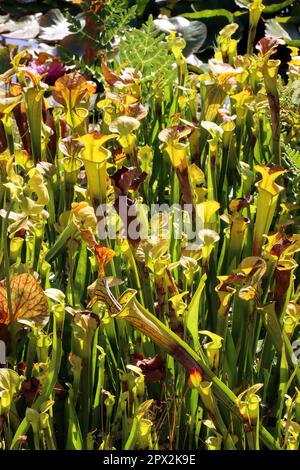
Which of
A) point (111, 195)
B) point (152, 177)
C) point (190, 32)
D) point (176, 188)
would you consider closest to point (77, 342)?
point (111, 195)

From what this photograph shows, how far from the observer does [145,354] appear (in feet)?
3.53

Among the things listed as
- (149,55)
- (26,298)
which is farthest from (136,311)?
(149,55)

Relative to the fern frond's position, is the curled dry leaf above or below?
below

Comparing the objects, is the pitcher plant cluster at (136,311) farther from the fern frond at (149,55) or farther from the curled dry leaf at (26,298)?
the fern frond at (149,55)

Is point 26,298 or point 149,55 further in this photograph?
point 149,55

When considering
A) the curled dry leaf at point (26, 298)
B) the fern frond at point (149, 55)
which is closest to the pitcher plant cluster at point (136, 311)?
the curled dry leaf at point (26, 298)

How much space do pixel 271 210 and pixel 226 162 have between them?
35 cm

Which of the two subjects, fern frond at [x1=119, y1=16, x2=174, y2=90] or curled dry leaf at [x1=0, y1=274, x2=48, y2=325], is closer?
curled dry leaf at [x1=0, y1=274, x2=48, y2=325]

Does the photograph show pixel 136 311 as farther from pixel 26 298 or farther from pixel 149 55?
pixel 149 55

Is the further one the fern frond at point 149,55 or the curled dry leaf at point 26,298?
the fern frond at point 149,55

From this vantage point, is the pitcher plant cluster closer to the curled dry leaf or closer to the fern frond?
the curled dry leaf

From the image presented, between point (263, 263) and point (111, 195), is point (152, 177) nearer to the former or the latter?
point (111, 195)

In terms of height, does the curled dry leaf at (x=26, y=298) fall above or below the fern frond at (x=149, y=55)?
below

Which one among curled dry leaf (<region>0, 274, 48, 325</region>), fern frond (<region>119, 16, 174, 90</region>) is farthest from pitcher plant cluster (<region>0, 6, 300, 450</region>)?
fern frond (<region>119, 16, 174, 90</region>)
